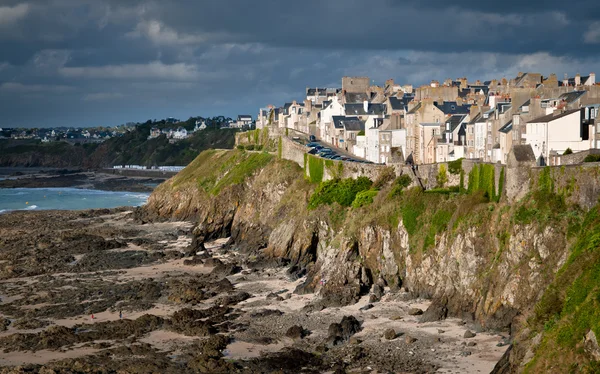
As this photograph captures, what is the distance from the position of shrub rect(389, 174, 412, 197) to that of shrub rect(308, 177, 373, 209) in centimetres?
409

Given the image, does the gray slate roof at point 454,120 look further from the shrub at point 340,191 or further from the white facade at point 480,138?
the shrub at point 340,191

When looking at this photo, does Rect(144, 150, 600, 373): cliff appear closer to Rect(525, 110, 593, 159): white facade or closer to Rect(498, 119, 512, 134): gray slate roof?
Rect(525, 110, 593, 159): white facade

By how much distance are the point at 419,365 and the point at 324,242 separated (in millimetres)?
18358

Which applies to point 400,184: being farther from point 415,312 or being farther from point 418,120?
point 418,120

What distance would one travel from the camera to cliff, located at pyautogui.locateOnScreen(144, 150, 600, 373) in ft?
78.0

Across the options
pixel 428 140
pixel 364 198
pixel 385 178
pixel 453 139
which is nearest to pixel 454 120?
pixel 453 139

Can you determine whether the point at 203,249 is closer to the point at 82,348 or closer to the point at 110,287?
the point at 110,287

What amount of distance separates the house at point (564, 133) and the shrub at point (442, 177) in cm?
530

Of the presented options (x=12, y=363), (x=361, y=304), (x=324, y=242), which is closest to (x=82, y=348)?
(x=12, y=363)

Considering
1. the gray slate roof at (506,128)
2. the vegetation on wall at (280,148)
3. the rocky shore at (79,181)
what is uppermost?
the gray slate roof at (506,128)

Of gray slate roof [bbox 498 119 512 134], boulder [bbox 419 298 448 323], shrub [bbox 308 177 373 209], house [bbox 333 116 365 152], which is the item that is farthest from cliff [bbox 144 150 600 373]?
house [bbox 333 116 365 152]

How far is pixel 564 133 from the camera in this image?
1576 inches

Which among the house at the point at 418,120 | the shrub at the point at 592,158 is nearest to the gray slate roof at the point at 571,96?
the shrub at the point at 592,158

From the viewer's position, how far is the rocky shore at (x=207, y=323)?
1164 inches
